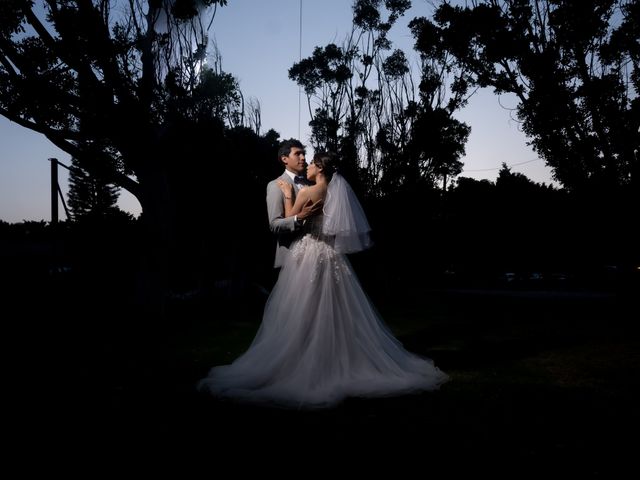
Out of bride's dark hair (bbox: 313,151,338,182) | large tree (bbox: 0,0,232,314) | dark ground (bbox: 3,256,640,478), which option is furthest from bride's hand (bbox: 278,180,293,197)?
large tree (bbox: 0,0,232,314)

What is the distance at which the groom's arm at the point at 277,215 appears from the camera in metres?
5.44

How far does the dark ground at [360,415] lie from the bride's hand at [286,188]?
7.18ft

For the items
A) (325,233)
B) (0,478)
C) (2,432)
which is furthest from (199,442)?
(325,233)

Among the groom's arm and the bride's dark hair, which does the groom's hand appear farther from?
the bride's dark hair

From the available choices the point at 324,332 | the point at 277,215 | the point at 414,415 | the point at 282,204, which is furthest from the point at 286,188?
the point at 414,415

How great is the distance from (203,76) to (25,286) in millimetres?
8957

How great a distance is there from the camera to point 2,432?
396cm

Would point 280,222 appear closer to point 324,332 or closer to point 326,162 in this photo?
point 326,162

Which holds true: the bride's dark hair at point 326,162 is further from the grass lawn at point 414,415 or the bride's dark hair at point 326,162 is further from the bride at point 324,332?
the grass lawn at point 414,415

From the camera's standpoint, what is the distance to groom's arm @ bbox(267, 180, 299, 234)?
5441 mm

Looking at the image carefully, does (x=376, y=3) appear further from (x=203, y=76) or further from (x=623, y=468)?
(x=623, y=468)

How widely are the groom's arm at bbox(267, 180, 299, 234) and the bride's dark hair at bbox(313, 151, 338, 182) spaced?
0.51 metres

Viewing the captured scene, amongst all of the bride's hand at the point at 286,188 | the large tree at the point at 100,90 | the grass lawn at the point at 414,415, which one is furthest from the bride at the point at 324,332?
the large tree at the point at 100,90

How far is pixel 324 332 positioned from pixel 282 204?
141 cm
